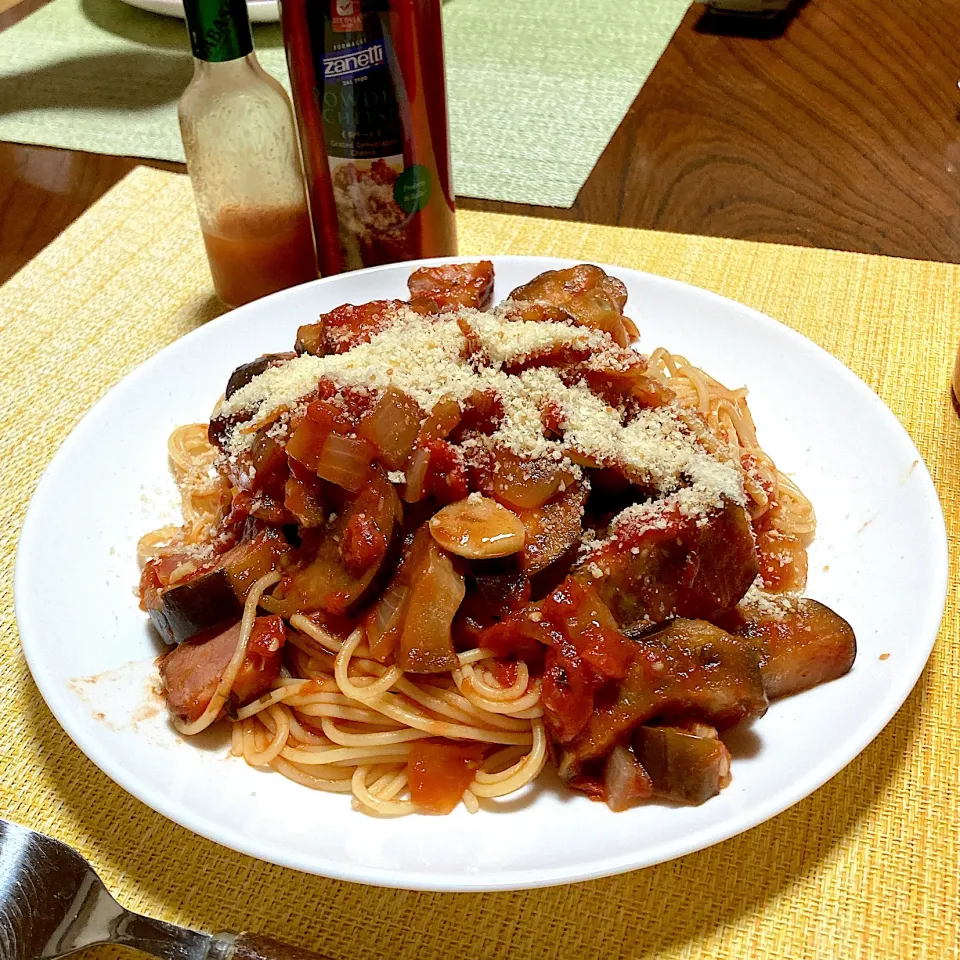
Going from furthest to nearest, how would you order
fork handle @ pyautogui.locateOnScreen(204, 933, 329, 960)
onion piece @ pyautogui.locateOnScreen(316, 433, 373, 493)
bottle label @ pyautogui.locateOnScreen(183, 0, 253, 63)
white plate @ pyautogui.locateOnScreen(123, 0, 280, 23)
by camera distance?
white plate @ pyautogui.locateOnScreen(123, 0, 280, 23)
bottle label @ pyautogui.locateOnScreen(183, 0, 253, 63)
onion piece @ pyautogui.locateOnScreen(316, 433, 373, 493)
fork handle @ pyautogui.locateOnScreen(204, 933, 329, 960)

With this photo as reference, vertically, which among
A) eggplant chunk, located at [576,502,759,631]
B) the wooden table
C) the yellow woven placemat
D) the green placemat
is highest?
eggplant chunk, located at [576,502,759,631]

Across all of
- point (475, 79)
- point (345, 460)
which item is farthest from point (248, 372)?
point (475, 79)

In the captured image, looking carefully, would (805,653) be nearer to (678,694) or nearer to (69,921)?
(678,694)

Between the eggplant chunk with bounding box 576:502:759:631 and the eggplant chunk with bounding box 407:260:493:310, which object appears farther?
the eggplant chunk with bounding box 407:260:493:310


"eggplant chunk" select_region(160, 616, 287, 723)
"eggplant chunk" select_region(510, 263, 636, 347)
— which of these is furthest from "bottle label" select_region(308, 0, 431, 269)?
"eggplant chunk" select_region(160, 616, 287, 723)

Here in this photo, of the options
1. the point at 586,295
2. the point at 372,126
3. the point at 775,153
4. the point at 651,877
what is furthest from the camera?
the point at 775,153

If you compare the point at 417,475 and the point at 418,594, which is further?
the point at 417,475

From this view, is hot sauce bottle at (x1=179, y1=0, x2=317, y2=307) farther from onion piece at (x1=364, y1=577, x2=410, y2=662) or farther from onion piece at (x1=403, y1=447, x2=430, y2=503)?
onion piece at (x1=364, y1=577, x2=410, y2=662)
